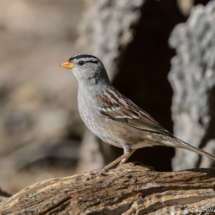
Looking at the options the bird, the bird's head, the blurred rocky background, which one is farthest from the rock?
the bird's head

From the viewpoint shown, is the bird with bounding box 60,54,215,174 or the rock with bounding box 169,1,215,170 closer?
the bird with bounding box 60,54,215,174

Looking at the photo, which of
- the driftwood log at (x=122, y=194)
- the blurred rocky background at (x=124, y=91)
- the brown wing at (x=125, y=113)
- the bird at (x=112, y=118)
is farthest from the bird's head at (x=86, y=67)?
the driftwood log at (x=122, y=194)

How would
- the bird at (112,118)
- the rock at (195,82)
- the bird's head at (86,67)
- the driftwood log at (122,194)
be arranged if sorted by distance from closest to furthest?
1. the driftwood log at (122,194)
2. the bird at (112,118)
3. the bird's head at (86,67)
4. the rock at (195,82)

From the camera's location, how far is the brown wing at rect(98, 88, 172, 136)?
3.27 metres

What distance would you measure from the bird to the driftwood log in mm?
297

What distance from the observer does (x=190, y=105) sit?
4129 millimetres

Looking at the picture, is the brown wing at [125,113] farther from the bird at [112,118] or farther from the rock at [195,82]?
the rock at [195,82]

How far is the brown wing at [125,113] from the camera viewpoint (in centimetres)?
327

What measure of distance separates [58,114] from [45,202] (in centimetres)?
382

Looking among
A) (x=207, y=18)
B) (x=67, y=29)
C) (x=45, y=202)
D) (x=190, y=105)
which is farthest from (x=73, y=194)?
(x=67, y=29)

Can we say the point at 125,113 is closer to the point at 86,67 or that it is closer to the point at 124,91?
the point at 86,67

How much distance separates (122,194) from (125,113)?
3.12ft

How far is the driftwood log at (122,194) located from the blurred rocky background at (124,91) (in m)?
1.37

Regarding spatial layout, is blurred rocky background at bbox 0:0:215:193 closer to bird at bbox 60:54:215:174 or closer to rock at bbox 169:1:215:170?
rock at bbox 169:1:215:170
